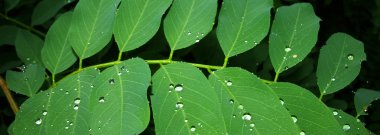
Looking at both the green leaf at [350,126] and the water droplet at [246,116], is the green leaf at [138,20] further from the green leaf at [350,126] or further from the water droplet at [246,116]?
the green leaf at [350,126]

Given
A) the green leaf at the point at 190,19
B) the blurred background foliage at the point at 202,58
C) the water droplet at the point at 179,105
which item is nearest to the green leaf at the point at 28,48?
the blurred background foliage at the point at 202,58

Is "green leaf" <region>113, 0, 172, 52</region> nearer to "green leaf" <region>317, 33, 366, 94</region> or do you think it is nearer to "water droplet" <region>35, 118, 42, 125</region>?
"water droplet" <region>35, 118, 42, 125</region>

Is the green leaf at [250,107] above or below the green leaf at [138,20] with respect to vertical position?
below

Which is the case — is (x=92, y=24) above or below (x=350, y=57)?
above

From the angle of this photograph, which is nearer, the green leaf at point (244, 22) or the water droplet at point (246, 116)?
the water droplet at point (246, 116)

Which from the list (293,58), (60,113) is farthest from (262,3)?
(60,113)

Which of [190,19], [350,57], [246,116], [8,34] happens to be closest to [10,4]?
[8,34]

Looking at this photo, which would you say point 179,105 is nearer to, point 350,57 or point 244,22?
point 244,22
